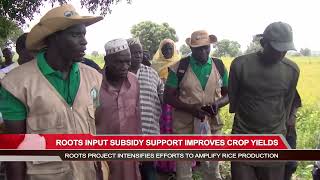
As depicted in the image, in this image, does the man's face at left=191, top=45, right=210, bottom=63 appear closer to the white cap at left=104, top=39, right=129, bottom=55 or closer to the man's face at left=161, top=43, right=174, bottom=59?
the man's face at left=161, top=43, right=174, bottom=59

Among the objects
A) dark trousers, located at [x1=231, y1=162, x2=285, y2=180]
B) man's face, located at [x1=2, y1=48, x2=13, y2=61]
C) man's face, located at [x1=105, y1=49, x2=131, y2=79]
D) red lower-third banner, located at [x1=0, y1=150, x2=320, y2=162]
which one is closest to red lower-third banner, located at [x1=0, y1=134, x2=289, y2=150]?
red lower-third banner, located at [x1=0, y1=150, x2=320, y2=162]

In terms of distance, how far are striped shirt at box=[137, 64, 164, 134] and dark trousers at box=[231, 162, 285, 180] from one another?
579 mm

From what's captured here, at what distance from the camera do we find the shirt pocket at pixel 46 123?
189cm

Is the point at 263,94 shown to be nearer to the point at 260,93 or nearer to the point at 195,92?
the point at 260,93

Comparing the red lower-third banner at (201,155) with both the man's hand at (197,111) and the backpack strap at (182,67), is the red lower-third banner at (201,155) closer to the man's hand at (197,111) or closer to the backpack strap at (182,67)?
the man's hand at (197,111)

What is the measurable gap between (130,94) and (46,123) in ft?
2.48

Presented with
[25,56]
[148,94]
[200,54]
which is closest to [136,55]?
[148,94]

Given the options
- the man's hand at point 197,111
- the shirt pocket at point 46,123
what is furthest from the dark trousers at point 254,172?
the shirt pocket at point 46,123

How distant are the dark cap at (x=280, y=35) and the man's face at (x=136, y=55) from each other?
750 mm

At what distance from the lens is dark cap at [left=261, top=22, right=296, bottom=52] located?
230 cm

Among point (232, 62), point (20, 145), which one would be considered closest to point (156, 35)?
point (232, 62)

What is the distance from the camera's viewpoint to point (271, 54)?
95.7 inches

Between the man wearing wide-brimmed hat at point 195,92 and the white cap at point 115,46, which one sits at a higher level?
the white cap at point 115,46

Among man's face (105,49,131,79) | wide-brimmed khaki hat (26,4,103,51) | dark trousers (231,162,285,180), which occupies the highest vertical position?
wide-brimmed khaki hat (26,4,103,51)
